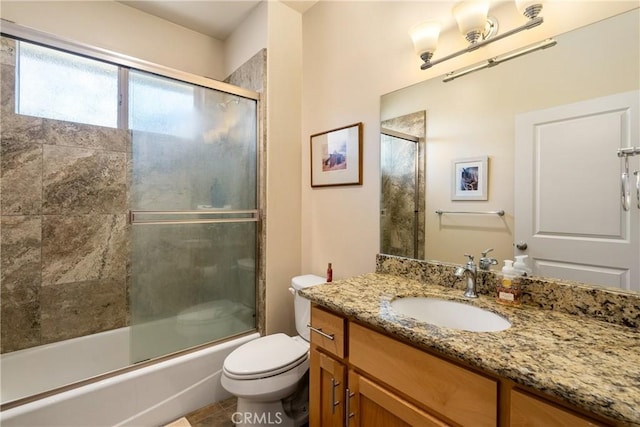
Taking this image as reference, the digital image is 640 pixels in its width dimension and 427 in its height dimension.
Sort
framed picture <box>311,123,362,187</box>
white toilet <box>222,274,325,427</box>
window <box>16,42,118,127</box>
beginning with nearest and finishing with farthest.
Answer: white toilet <box>222,274,325,427</box>
window <box>16,42,118,127</box>
framed picture <box>311,123,362,187</box>

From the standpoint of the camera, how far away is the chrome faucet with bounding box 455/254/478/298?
1131mm

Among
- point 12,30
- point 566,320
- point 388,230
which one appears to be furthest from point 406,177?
point 12,30

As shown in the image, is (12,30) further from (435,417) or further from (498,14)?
(435,417)

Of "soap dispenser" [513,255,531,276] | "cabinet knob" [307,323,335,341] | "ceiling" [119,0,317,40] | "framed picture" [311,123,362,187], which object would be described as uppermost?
"ceiling" [119,0,317,40]

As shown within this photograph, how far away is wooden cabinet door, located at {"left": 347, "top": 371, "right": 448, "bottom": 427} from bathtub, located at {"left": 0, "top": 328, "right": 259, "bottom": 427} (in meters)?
1.19

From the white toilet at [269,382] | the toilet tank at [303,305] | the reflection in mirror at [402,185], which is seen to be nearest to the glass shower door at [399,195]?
the reflection in mirror at [402,185]

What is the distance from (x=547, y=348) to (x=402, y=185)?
0.93 m

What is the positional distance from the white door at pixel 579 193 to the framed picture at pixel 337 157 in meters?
0.82

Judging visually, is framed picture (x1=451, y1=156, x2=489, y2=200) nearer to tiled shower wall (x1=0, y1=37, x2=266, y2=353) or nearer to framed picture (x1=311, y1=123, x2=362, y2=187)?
framed picture (x1=311, y1=123, x2=362, y2=187)

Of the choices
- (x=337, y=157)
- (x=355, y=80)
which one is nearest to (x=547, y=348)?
(x=337, y=157)

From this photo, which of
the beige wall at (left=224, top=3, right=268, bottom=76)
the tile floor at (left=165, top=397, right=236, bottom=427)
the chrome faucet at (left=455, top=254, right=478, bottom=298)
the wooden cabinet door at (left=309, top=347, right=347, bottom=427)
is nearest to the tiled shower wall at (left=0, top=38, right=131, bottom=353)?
the tile floor at (left=165, top=397, right=236, bottom=427)

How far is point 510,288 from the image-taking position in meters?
1.04

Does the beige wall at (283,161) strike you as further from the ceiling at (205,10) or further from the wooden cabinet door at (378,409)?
the wooden cabinet door at (378,409)

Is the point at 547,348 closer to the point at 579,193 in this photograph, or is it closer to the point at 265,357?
the point at 579,193
